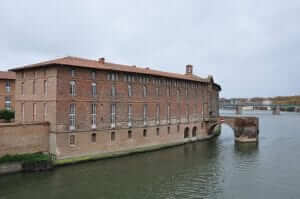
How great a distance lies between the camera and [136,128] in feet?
118

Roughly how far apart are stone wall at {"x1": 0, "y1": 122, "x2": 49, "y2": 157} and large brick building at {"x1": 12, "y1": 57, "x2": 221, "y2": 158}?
937mm

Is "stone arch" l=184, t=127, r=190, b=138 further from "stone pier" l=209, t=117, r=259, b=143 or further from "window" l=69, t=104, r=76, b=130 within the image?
"window" l=69, t=104, r=76, b=130

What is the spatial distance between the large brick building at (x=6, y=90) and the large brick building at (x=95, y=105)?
1420cm

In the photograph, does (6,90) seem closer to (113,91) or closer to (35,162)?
(113,91)

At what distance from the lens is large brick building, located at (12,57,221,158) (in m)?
28.0

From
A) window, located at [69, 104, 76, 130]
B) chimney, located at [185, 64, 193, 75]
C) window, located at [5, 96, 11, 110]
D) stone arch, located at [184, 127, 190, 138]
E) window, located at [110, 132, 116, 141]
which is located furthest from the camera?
chimney, located at [185, 64, 193, 75]

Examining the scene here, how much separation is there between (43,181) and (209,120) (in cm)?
3559

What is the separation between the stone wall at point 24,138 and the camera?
81.2ft

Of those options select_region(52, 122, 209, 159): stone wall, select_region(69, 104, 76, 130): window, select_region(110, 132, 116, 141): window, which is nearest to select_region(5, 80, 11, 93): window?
select_region(69, 104, 76, 130): window

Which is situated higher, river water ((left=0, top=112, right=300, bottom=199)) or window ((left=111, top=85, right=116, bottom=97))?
window ((left=111, top=85, right=116, bottom=97))

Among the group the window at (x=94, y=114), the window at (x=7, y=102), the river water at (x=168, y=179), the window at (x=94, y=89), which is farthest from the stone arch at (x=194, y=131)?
the window at (x=7, y=102)

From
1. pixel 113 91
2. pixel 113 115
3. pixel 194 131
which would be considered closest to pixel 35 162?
pixel 113 115

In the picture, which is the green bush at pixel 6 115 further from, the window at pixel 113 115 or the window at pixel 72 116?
the window at pixel 113 115

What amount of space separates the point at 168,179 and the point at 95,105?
12.7 meters
